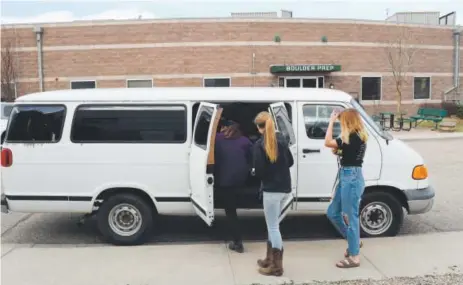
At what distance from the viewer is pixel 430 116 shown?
1019 inches

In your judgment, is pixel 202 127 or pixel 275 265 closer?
pixel 275 265

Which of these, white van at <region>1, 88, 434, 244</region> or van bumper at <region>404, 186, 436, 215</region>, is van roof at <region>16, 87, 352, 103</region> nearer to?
white van at <region>1, 88, 434, 244</region>

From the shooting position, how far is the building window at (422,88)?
30.5 meters

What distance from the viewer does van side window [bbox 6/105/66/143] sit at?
636 centimetres

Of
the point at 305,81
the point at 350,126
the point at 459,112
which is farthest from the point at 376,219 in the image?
the point at 459,112

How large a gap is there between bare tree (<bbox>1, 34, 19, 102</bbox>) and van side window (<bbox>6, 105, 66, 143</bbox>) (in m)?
23.4

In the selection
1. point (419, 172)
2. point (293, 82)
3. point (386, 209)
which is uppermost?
point (293, 82)

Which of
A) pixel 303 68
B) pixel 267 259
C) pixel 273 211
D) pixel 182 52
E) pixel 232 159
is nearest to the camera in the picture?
pixel 273 211

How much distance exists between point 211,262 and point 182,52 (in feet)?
73.8

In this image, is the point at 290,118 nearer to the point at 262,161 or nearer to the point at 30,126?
the point at 262,161

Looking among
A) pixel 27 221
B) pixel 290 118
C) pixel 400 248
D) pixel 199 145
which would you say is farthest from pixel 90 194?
pixel 400 248

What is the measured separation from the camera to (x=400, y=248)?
5.99m

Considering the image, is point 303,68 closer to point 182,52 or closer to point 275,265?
point 182,52

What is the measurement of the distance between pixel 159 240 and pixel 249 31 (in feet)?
72.0
